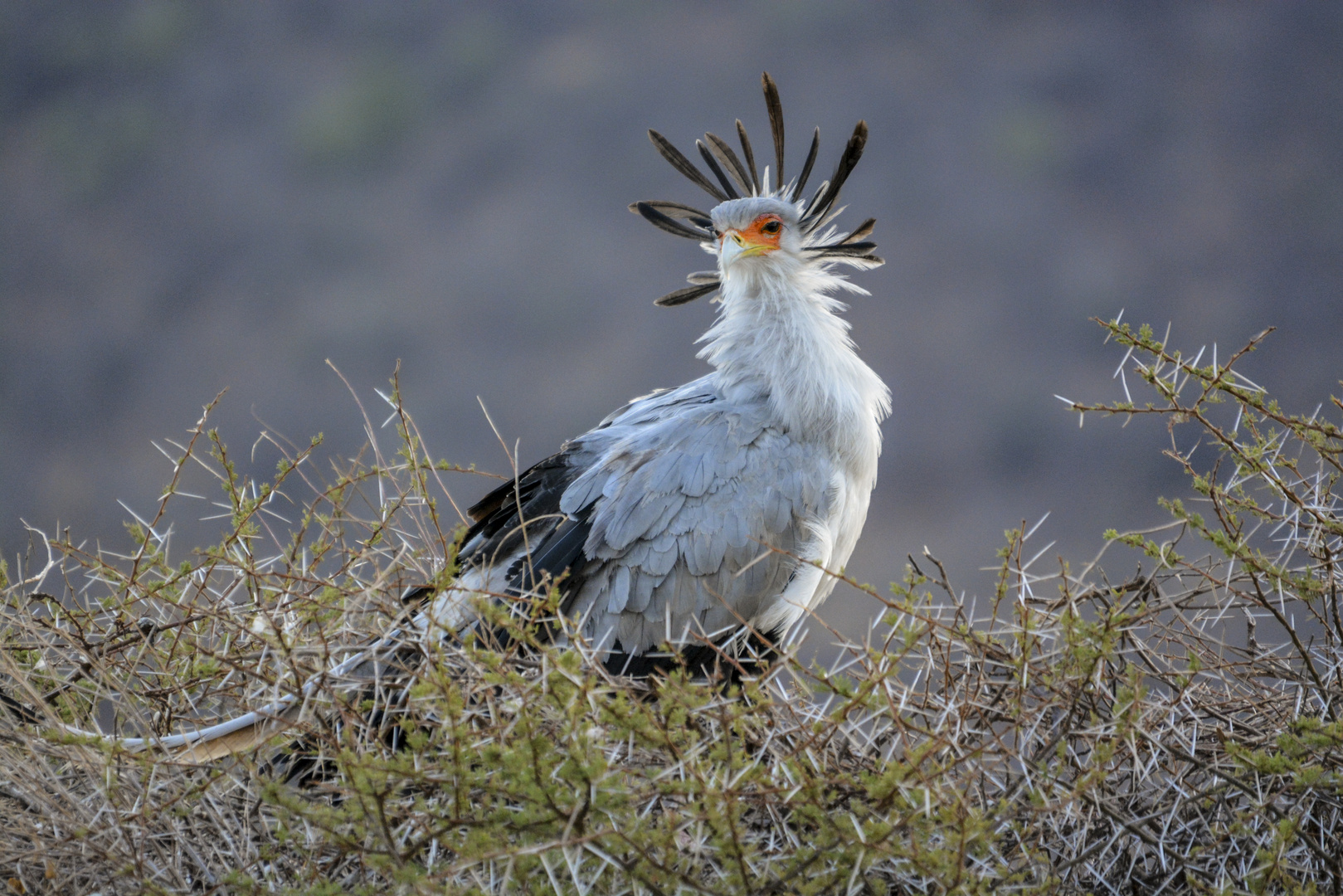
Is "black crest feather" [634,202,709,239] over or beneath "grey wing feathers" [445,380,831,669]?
over

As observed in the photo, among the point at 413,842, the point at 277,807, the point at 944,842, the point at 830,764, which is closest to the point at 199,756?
the point at 277,807

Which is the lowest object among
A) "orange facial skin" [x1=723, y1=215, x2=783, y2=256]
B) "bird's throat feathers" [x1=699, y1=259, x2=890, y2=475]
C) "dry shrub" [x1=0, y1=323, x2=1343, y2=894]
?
"dry shrub" [x1=0, y1=323, x2=1343, y2=894]

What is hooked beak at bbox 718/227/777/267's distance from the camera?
8.13 ft

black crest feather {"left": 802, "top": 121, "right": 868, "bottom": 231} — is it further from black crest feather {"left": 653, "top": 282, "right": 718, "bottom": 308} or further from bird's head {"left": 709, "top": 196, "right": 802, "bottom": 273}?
black crest feather {"left": 653, "top": 282, "right": 718, "bottom": 308}

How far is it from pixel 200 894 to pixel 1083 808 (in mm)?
1236

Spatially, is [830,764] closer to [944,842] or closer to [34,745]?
[944,842]

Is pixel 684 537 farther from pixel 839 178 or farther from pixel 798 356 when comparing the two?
pixel 839 178

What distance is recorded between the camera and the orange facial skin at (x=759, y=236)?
249 cm

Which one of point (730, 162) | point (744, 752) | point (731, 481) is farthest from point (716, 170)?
point (744, 752)

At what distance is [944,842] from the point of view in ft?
4.02

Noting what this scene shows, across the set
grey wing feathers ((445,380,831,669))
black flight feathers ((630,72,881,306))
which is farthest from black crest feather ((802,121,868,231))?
grey wing feathers ((445,380,831,669))

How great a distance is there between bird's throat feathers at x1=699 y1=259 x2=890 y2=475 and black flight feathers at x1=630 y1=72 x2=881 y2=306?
0.38 ft

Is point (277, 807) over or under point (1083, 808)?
under

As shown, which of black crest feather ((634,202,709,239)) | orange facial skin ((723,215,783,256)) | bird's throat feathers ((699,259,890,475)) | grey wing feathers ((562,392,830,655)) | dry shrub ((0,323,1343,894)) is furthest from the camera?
black crest feather ((634,202,709,239))
